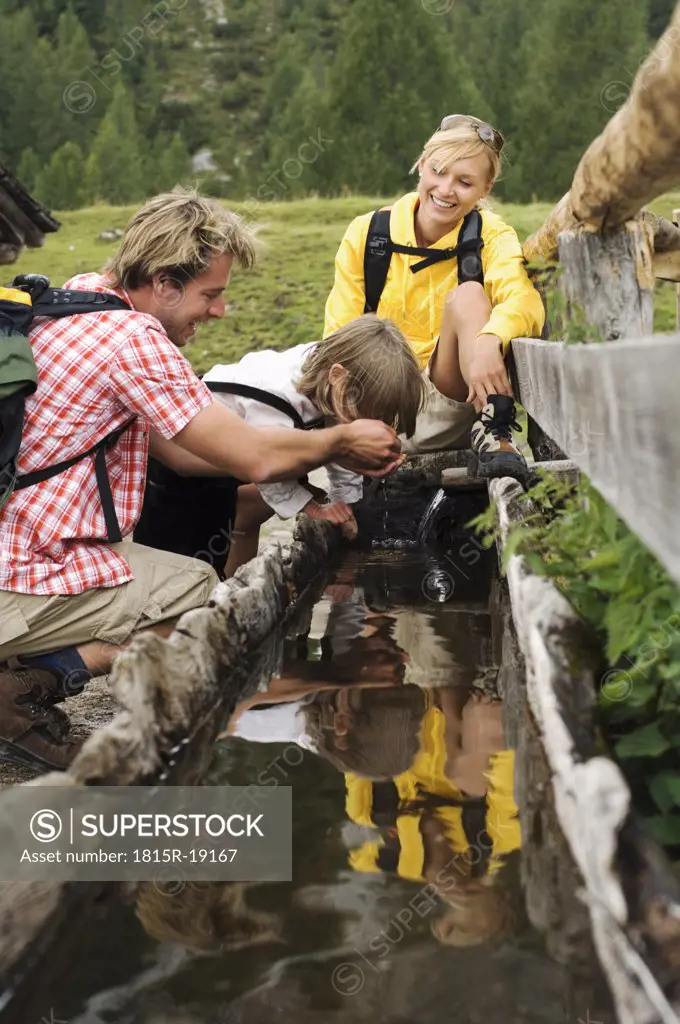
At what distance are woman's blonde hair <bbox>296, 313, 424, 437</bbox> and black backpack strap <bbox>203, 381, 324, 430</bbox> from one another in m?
0.11

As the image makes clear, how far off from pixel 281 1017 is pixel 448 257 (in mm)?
3830

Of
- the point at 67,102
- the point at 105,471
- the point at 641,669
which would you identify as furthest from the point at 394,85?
the point at 641,669

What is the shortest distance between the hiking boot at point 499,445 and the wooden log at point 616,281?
1.36 m

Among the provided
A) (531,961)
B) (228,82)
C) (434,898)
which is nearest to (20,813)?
(434,898)

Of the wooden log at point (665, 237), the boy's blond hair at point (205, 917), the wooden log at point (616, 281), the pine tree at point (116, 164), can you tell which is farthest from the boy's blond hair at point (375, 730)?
the pine tree at point (116, 164)

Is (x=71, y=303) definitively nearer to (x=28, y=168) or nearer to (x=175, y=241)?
(x=175, y=241)

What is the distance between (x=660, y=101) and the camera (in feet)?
6.32

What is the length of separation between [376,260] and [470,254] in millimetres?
411

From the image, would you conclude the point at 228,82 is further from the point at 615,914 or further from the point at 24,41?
the point at 615,914

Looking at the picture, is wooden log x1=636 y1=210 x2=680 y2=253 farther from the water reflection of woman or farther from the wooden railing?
the water reflection of woman

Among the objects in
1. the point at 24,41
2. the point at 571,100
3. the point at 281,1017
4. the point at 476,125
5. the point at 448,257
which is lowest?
the point at 281,1017

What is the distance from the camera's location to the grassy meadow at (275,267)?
17.2 metres

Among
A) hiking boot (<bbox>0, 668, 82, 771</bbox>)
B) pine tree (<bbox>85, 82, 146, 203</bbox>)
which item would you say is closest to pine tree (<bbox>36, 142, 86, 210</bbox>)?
pine tree (<bbox>85, 82, 146, 203</bbox>)

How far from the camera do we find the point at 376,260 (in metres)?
5.04
